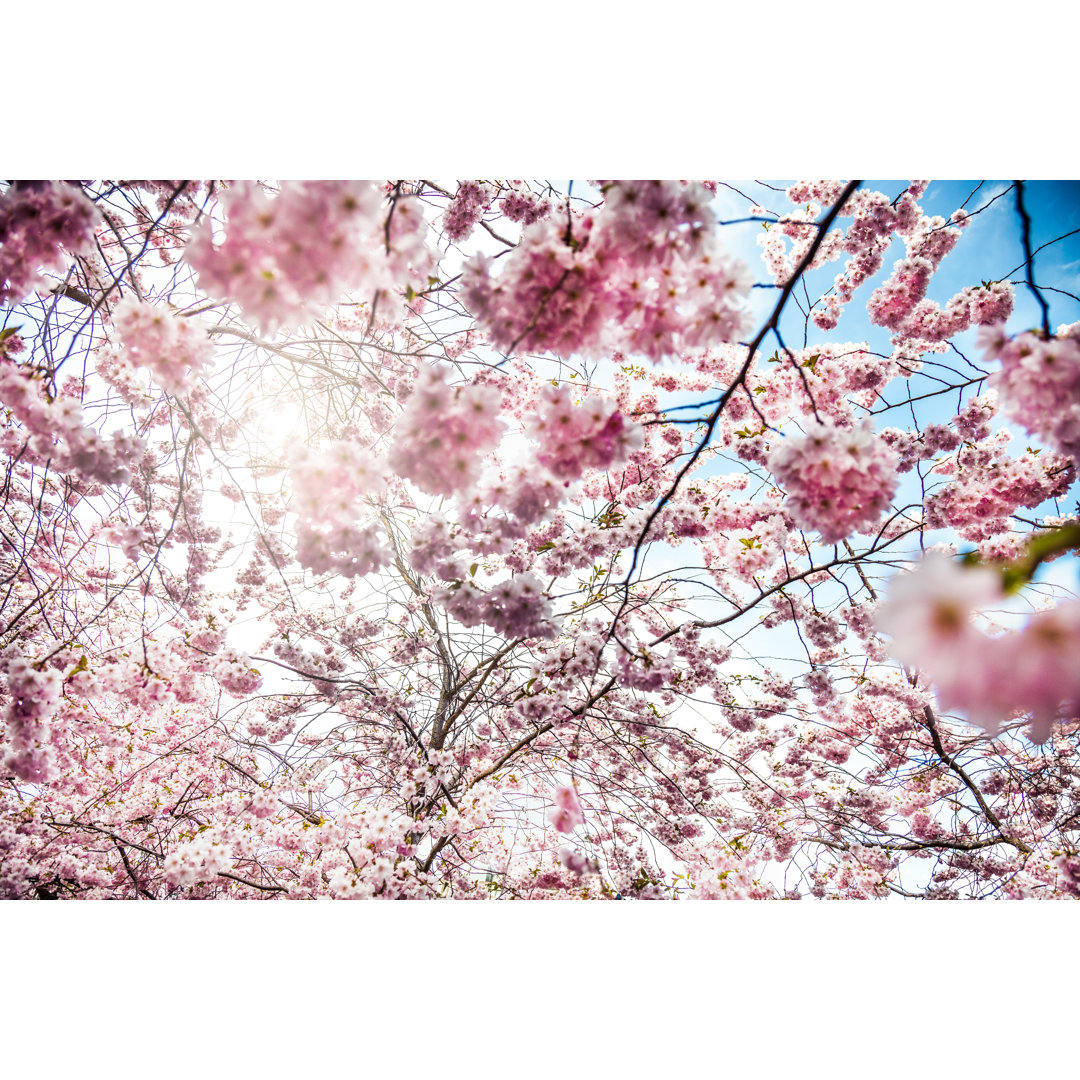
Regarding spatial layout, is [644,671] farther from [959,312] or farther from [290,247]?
[959,312]

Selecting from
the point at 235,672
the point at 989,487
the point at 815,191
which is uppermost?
the point at 815,191

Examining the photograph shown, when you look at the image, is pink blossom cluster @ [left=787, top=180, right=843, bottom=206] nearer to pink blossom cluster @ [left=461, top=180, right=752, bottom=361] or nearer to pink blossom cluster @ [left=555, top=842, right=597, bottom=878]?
pink blossom cluster @ [left=461, top=180, right=752, bottom=361]

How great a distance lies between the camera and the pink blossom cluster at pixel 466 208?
1629 mm

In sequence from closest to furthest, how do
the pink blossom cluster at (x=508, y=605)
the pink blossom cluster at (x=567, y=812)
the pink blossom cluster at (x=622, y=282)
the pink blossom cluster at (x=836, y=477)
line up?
the pink blossom cluster at (x=622, y=282) < the pink blossom cluster at (x=836, y=477) < the pink blossom cluster at (x=508, y=605) < the pink blossom cluster at (x=567, y=812)

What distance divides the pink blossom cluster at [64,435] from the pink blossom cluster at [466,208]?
112 centimetres

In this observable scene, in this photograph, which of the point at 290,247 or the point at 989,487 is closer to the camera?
the point at 290,247

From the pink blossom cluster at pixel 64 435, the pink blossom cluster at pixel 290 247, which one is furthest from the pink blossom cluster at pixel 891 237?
the pink blossom cluster at pixel 64 435

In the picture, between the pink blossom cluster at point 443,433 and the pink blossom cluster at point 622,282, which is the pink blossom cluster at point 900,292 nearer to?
the pink blossom cluster at point 622,282

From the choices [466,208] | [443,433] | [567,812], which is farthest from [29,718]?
[466,208]

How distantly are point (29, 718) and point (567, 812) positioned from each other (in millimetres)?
1814

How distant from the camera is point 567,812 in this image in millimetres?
2113

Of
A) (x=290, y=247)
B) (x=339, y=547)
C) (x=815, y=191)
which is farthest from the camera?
(x=815, y=191)

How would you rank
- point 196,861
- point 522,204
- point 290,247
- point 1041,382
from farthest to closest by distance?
point 196,861
point 522,204
point 1041,382
point 290,247
